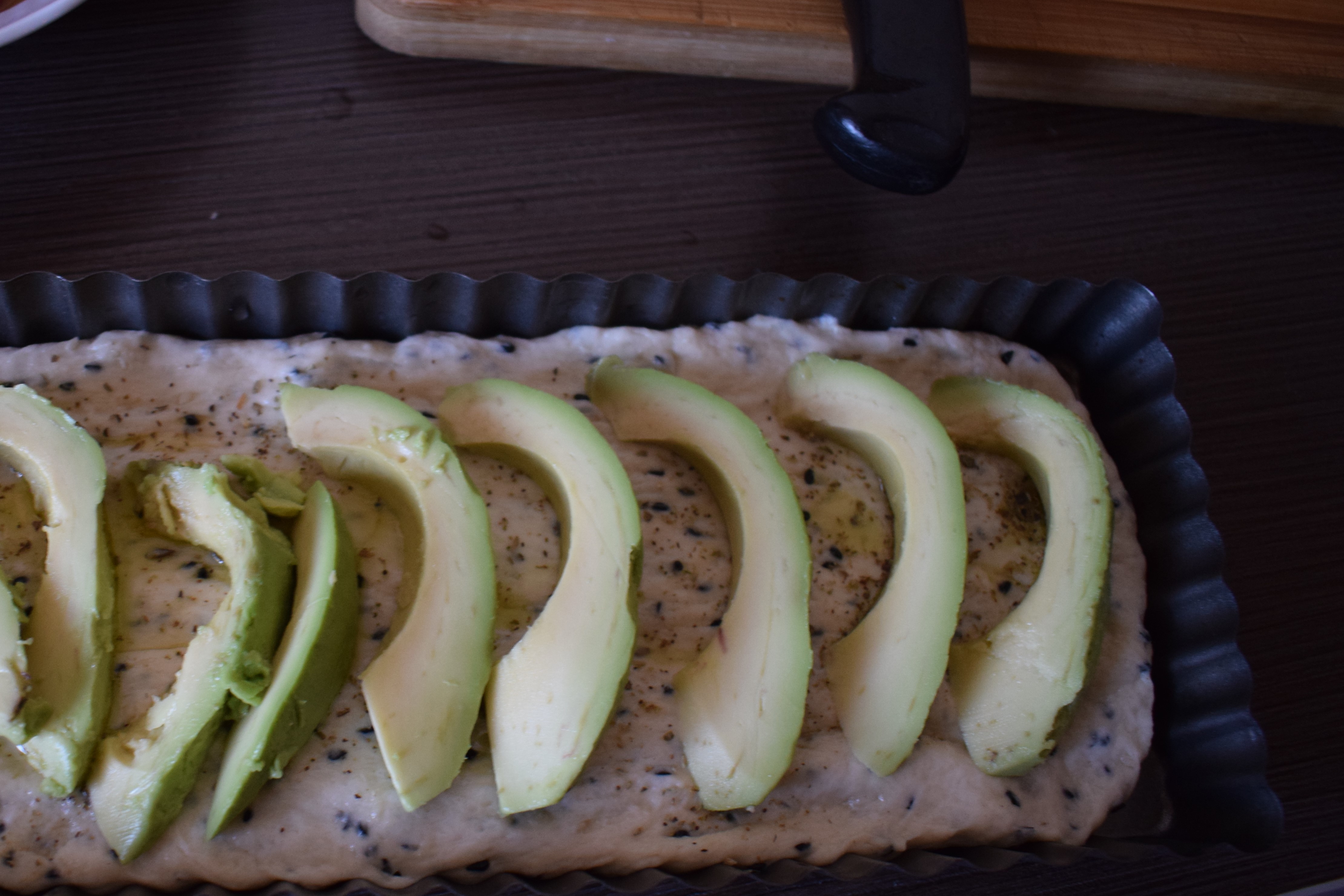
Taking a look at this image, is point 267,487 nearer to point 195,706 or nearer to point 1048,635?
point 195,706

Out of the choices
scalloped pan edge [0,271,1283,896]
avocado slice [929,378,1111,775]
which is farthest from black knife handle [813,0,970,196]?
avocado slice [929,378,1111,775]

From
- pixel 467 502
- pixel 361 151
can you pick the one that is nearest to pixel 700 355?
pixel 467 502

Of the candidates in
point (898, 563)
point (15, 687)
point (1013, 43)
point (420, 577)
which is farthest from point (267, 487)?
point (1013, 43)

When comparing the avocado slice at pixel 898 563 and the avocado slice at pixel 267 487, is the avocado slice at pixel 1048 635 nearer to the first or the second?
the avocado slice at pixel 898 563

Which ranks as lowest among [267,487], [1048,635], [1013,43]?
[1048,635]

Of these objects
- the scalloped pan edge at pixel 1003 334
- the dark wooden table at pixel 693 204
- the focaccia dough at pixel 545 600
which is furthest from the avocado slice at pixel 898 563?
the dark wooden table at pixel 693 204

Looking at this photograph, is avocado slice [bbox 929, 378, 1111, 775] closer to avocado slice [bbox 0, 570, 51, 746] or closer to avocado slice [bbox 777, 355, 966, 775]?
avocado slice [bbox 777, 355, 966, 775]
